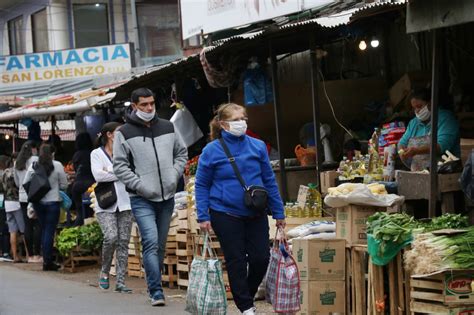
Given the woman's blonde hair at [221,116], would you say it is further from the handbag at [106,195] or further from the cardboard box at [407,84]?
the cardboard box at [407,84]

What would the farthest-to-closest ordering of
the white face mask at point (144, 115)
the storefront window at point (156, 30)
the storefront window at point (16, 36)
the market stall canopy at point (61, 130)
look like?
the storefront window at point (16, 36) → the storefront window at point (156, 30) → the market stall canopy at point (61, 130) → the white face mask at point (144, 115)

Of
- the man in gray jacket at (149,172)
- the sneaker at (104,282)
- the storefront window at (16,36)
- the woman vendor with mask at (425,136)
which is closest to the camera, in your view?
the woman vendor with mask at (425,136)

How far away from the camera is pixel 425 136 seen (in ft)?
32.5

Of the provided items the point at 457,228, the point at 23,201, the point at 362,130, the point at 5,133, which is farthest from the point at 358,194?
the point at 5,133

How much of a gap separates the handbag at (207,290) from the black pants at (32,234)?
29.8 ft

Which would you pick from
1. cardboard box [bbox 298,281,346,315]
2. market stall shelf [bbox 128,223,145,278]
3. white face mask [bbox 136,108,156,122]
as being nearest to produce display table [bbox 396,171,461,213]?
cardboard box [bbox 298,281,346,315]

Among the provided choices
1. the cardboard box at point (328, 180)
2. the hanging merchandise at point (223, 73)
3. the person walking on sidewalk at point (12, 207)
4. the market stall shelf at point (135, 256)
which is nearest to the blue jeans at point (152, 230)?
the cardboard box at point (328, 180)

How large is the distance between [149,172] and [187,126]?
6074 mm

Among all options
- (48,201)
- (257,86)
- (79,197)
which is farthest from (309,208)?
(79,197)

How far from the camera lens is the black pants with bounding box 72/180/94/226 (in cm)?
1641

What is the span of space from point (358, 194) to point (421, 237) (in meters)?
1.20

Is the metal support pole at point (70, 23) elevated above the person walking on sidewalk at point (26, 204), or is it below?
above

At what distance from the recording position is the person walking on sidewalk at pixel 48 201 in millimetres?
15500

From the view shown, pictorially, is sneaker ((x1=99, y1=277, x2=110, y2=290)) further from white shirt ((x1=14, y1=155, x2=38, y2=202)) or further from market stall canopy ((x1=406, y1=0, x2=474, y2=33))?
market stall canopy ((x1=406, y1=0, x2=474, y2=33))
